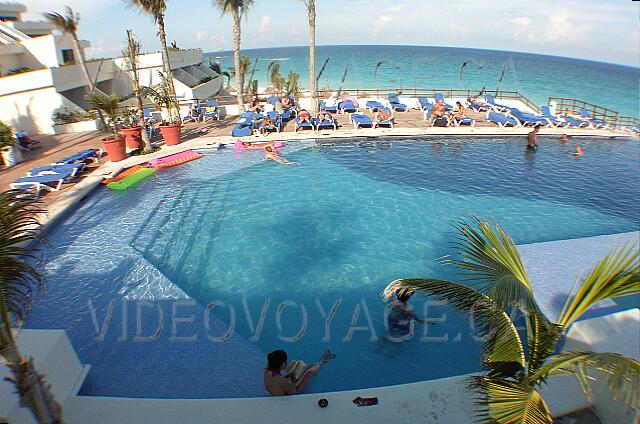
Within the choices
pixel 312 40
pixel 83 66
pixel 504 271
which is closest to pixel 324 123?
pixel 312 40

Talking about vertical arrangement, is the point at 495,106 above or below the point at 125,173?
above

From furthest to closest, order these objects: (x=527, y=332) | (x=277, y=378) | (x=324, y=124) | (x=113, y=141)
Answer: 1. (x=324, y=124)
2. (x=113, y=141)
3. (x=277, y=378)
4. (x=527, y=332)

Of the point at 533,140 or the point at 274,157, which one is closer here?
the point at 274,157

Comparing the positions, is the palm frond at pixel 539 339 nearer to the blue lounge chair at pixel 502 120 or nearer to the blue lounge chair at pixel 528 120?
the blue lounge chair at pixel 502 120

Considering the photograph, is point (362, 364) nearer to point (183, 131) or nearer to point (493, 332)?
point (493, 332)

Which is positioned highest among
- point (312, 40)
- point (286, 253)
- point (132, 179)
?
point (312, 40)

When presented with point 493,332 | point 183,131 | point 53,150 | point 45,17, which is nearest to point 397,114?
point 183,131

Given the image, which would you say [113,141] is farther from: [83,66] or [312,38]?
[312,38]

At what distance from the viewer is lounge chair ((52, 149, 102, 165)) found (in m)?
11.0

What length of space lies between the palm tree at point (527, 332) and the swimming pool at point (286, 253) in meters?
2.45

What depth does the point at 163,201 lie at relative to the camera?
989cm

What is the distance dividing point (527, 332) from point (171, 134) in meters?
13.6

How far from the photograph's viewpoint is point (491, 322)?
105 inches

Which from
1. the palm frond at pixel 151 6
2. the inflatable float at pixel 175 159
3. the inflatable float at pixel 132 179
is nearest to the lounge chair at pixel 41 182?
the inflatable float at pixel 132 179
